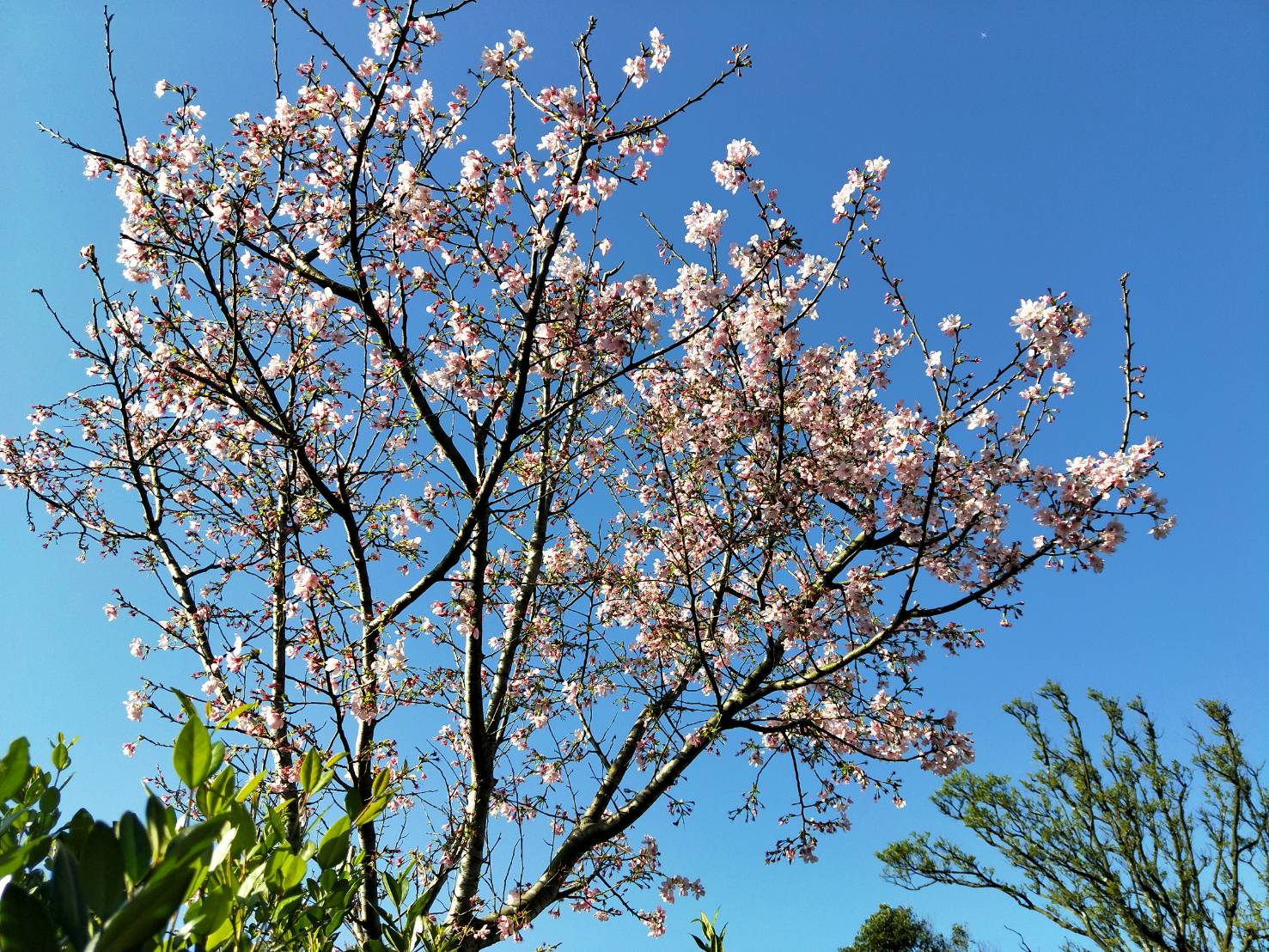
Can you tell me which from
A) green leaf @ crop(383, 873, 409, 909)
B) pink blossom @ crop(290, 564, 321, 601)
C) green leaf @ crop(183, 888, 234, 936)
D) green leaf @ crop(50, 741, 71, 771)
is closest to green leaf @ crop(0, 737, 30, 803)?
green leaf @ crop(183, 888, 234, 936)

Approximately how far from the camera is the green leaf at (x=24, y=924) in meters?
0.79

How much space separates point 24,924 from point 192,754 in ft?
0.90

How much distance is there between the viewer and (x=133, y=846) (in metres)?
0.93

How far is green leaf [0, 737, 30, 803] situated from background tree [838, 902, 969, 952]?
22097mm

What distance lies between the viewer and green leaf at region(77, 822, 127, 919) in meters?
0.83

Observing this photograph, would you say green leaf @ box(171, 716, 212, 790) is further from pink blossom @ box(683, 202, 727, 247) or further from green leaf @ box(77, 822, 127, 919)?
pink blossom @ box(683, 202, 727, 247)

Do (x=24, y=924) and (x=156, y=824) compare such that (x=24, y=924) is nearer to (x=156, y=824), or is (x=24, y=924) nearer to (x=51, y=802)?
(x=156, y=824)

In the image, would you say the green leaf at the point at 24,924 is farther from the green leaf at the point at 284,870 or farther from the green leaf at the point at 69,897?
the green leaf at the point at 284,870

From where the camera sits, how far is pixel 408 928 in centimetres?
180

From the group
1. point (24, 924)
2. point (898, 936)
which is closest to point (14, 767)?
point (24, 924)

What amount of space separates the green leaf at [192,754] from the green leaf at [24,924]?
240 millimetres

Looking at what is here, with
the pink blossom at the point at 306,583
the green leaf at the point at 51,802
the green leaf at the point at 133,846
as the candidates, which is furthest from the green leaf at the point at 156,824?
the pink blossom at the point at 306,583

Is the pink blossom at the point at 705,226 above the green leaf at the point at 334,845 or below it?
above

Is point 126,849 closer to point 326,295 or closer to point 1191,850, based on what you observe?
point 326,295
